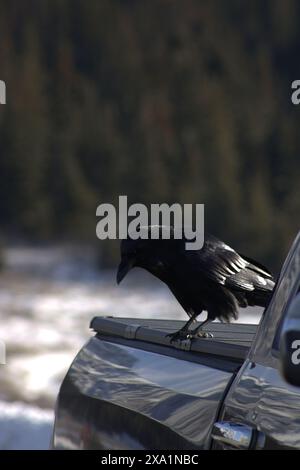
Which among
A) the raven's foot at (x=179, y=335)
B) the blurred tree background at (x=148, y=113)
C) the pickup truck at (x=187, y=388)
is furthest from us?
the blurred tree background at (x=148, y=113)

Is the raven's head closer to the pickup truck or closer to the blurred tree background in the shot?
the pickup truck

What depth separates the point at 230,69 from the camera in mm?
38250

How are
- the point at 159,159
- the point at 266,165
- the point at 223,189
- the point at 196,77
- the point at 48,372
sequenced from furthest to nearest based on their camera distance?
the point at 196,77 < the point at 159,159 < the point at 266,165 < the point at 223,189 < the point at 48,372

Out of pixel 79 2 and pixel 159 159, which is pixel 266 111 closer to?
pixel 159 159

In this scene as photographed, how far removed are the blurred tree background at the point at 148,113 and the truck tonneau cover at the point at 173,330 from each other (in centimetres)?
1942

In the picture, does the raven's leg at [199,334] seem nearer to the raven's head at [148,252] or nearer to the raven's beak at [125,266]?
the raven's head at [148,252]

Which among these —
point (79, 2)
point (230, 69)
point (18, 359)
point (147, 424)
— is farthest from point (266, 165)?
point (147, 424)

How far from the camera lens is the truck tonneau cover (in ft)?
11.8

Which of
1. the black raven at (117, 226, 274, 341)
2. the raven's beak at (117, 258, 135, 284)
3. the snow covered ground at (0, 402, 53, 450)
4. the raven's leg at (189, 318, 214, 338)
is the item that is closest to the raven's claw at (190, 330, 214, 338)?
the raven's leg at (189, 318, 214, 338)

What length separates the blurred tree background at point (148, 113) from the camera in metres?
29.4

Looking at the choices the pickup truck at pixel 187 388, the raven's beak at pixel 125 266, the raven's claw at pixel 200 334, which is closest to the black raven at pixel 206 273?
the raven's beak at pixel 125 266

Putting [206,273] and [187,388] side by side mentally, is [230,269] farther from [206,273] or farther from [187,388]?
[187,388]

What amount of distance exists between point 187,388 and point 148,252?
171 cm

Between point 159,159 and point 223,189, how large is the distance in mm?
5687
